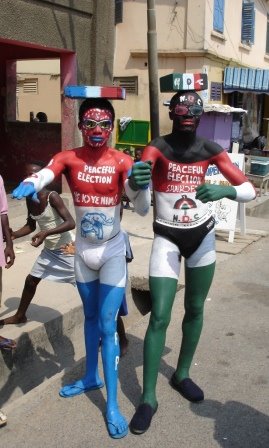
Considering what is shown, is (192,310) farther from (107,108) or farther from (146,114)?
(146,114)

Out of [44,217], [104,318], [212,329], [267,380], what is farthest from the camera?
[212,329]

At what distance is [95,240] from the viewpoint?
331cm

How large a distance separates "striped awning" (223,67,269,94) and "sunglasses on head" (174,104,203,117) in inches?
500

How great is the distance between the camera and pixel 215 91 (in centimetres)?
1529

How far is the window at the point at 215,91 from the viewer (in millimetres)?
15070

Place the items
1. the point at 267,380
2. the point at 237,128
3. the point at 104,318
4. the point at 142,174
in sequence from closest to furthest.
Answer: the point at 142,174 → the point at 104,318 → the point at 267,380 → the point at 237,128

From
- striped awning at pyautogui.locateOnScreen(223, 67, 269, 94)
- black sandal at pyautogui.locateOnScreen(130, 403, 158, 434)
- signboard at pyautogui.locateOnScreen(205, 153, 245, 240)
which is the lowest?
black sandal at pyautogui.locateOnScreen(130, 403, 158, 434)

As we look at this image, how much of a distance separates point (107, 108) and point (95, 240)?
811mm

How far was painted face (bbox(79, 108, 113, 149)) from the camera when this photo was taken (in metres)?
3.26

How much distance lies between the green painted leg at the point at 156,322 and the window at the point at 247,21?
15211mm

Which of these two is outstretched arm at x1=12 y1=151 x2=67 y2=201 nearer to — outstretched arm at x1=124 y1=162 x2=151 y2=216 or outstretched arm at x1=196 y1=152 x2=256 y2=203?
outstretched arm at x1=124 y1=162 x2=151 y2=216

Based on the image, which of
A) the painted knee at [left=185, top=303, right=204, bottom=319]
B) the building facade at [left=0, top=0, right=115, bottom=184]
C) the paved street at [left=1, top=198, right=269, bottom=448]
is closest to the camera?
the paved street at [left=1, top=198, right=269, bottom=448]

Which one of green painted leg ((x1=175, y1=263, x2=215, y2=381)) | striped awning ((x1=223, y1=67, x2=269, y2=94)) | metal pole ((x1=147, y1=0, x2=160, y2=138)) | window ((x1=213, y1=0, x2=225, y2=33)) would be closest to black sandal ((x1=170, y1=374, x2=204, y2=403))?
green painted leg ((x1=175, y1=263, x2=215, y2=381))

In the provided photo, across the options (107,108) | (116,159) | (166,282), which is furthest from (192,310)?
(107,108)
